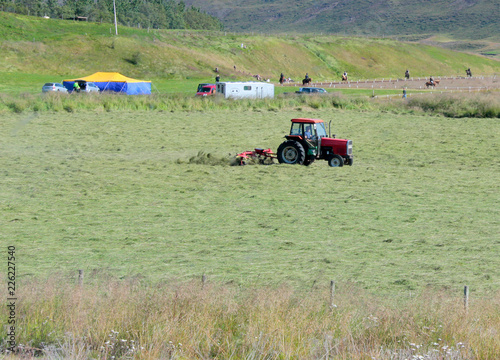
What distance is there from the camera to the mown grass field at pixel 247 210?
13.0 m

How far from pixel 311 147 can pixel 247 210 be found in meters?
7.85

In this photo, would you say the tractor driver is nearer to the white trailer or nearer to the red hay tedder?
the red hay tedder

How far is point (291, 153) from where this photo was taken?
2616 centimetres

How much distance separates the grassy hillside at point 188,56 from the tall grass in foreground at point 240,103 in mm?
16400

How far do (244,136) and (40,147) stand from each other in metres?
10.5

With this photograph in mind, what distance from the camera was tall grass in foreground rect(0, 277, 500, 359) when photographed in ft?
28.0

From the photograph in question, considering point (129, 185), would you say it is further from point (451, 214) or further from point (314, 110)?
point (314, 110)

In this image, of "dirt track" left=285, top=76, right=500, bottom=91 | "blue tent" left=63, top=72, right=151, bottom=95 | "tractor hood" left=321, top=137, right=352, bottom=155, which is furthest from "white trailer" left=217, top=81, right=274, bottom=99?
"tractor hood" left=321, top=137, right=352, bottom=155

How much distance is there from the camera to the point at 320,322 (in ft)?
30.6

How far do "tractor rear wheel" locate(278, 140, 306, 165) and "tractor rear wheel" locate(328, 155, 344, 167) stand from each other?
1.20 meters

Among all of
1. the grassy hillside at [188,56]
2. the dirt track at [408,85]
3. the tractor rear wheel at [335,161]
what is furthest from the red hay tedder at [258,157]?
the dirt track at [408,85]

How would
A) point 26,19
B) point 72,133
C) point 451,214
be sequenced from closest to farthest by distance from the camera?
point 451,214 → point 72,133 → point 26,19

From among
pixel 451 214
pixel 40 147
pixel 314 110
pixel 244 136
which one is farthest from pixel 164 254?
pixel 314 110

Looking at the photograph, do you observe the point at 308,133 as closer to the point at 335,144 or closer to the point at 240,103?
the point at 335,144
